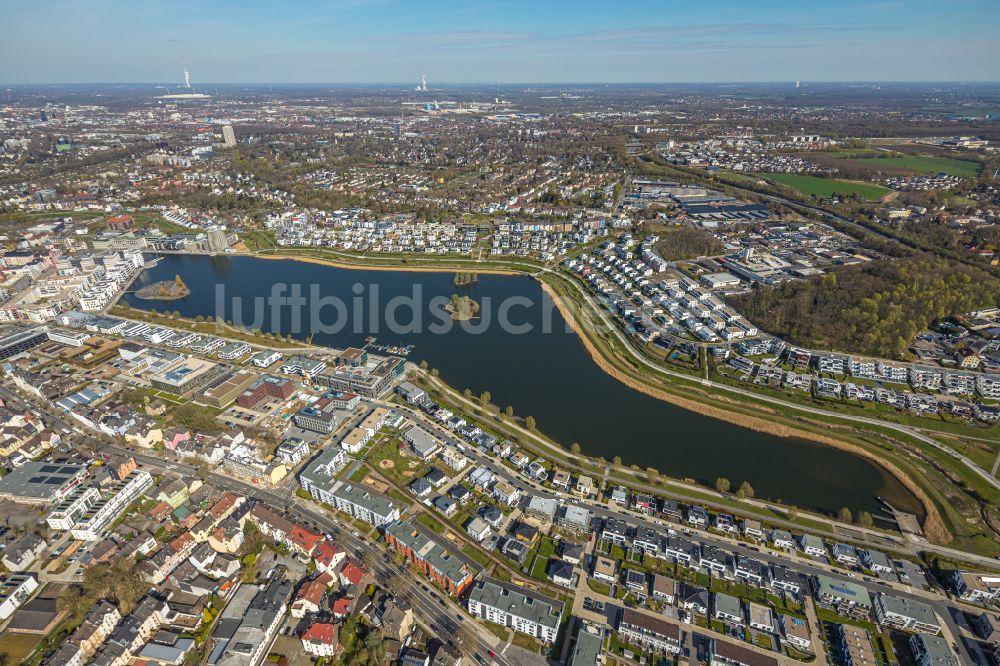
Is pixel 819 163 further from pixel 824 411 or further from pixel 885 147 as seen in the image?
pixel 824 411

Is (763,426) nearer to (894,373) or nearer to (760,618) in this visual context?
(894,373)

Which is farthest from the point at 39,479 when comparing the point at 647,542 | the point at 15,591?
the point at 647,542

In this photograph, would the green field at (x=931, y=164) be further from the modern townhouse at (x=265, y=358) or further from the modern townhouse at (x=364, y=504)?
the modern townhouse at (x=364, y=504)

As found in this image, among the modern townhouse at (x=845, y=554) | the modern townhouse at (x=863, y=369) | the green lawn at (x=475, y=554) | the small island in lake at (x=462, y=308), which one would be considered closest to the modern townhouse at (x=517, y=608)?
the green lawn at (x=475, y=554)

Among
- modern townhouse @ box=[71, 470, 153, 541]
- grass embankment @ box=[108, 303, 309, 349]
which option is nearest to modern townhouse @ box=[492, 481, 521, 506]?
modern townhouse @ box=[71, 470, 153, 541]

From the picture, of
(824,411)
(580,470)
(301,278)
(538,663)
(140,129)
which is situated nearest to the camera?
(538,663)

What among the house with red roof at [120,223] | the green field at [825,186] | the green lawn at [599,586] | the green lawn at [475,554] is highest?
the green field at [825,186]


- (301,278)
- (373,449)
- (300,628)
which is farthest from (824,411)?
(301,278)
